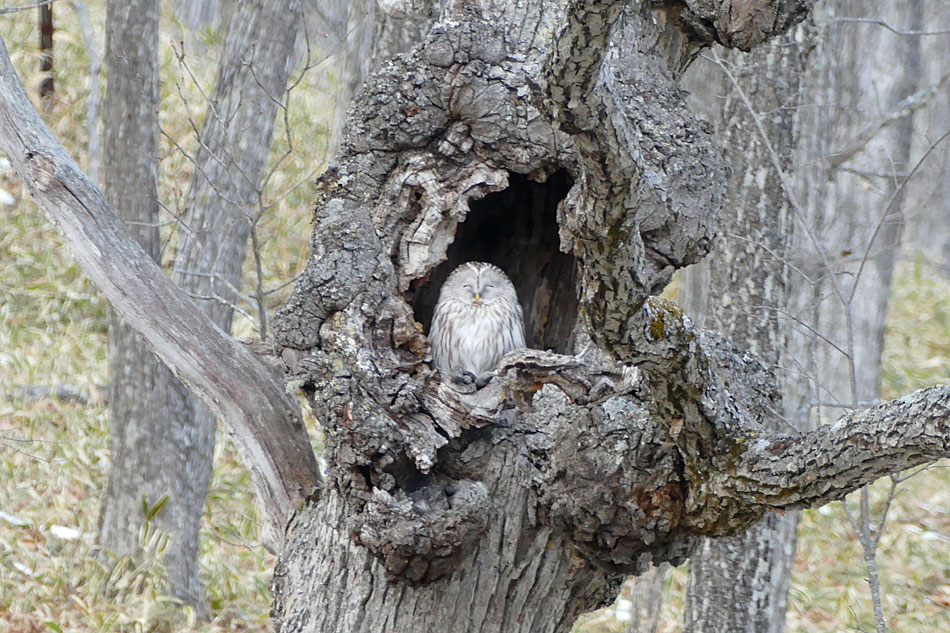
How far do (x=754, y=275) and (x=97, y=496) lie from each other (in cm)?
511

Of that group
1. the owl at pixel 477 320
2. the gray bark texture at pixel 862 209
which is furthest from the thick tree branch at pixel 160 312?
the gray bark texture at pixel 862 209

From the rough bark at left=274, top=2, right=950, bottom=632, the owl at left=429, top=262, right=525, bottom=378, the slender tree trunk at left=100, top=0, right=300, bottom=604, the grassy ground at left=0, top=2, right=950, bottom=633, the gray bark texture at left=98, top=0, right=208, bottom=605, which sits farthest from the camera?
the grassy ground at left=0, top=2, right=950, bottom=633

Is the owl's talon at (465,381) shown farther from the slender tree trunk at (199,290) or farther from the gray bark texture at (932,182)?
the gray bark texture at (932,182)

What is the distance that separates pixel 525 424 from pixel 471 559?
0.48 meters

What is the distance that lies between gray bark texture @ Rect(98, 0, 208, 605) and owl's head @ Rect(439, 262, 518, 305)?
6.25 ft

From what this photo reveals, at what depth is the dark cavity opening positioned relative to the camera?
4.21 meters

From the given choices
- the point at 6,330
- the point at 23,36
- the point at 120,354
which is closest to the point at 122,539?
the point at 120,354

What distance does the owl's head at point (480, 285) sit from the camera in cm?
455

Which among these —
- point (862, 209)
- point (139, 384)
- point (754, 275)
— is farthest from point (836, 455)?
point (862, 209)

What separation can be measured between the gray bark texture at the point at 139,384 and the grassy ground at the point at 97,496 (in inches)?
7.4

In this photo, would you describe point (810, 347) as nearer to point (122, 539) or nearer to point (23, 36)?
point (122, 539)

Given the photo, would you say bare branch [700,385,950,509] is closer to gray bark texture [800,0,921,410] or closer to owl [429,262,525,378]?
owl [429,262,525,378]

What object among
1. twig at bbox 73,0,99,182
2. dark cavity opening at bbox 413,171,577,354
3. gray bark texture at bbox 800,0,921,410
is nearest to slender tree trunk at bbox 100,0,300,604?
twig at bbox 73,0,99,182

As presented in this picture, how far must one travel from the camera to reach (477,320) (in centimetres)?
453
